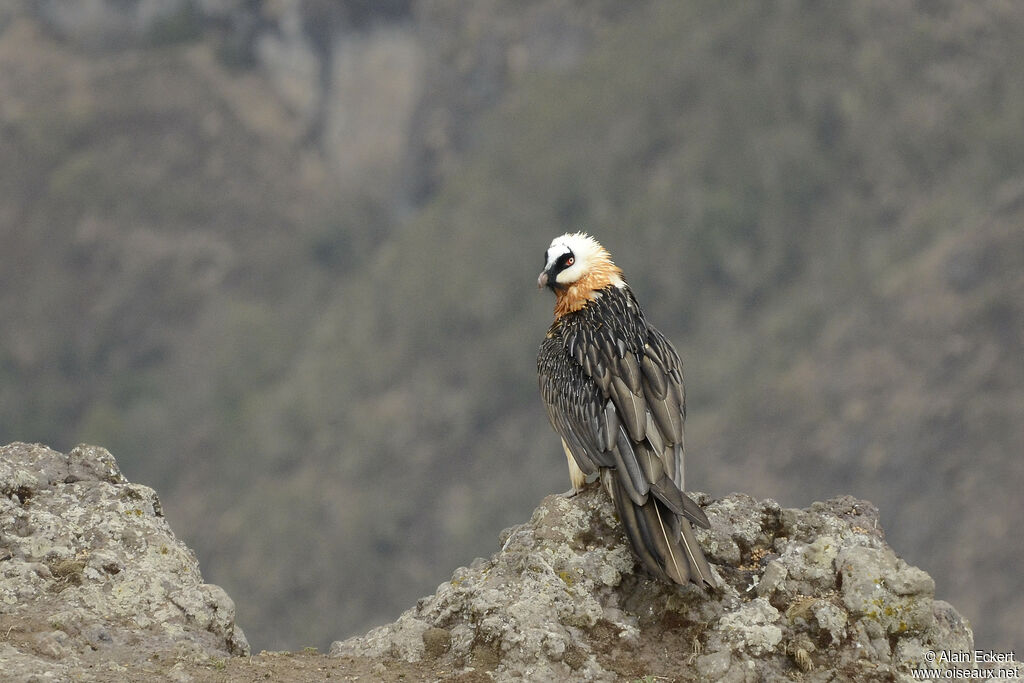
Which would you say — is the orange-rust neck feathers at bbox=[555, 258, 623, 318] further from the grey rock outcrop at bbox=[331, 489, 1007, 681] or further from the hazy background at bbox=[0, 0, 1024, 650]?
the hazy background at bbox=[0, 0, 1024, 650]

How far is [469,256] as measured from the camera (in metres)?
149

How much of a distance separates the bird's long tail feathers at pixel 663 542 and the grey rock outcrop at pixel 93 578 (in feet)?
12.0

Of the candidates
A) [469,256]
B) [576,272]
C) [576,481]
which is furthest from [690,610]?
[469,256]

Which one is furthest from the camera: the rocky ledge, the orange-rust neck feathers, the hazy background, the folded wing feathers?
the hazy background

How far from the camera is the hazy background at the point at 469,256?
373 feet

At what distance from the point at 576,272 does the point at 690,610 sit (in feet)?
15.2

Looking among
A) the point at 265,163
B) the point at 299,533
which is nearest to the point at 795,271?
the point at 299,533

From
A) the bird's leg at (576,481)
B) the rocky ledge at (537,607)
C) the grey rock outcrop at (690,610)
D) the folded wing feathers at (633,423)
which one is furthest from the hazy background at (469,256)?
the rocky ledge at (537,607)

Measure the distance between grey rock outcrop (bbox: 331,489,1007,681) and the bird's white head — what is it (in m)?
2.98

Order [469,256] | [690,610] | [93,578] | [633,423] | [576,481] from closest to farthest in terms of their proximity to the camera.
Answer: [690,610], [93,578], [633,423], [576,481], [469,256]

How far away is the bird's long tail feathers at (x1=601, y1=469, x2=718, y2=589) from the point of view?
40.2 feet

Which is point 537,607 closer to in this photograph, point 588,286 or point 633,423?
point 633,423

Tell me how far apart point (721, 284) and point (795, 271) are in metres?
7.32

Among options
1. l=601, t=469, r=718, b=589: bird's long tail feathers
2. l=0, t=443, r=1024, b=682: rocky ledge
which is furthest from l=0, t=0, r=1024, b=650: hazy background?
l=601, t=469, r=718, b=589: bird's long tail feathers
